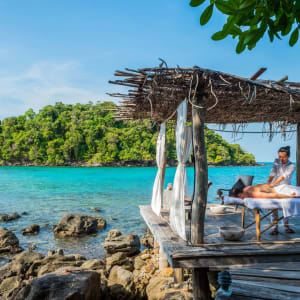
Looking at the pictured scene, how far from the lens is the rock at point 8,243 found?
7.95m

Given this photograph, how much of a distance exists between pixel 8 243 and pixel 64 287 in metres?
5.23

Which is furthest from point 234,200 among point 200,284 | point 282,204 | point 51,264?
point 51,264

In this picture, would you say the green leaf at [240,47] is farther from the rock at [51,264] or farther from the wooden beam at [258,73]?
the rock at [51,264]

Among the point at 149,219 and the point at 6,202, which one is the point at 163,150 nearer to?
the point at 149,219

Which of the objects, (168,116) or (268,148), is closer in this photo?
(168,116)

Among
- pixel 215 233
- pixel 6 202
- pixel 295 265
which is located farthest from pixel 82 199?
pixel 295 265

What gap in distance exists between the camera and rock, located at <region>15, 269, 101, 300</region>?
3826 mm

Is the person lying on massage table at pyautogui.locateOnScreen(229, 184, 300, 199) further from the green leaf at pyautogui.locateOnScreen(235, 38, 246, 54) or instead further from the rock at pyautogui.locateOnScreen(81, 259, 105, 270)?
the rock at pyautogui.locateOnScreen(81, 259, 105, 270)

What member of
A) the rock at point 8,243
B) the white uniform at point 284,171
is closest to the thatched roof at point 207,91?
the white uniform at point 284,171

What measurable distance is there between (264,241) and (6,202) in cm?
1683

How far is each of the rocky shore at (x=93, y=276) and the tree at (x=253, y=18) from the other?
3.72 meters

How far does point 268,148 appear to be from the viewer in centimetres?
689

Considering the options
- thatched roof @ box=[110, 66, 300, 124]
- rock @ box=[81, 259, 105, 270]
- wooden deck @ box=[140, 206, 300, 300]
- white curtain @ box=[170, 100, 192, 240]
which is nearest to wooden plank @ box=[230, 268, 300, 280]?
wooden deck @ box=[140, 206, 300, 300]

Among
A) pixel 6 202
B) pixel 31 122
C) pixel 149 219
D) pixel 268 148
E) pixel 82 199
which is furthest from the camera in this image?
pixel 31 122
